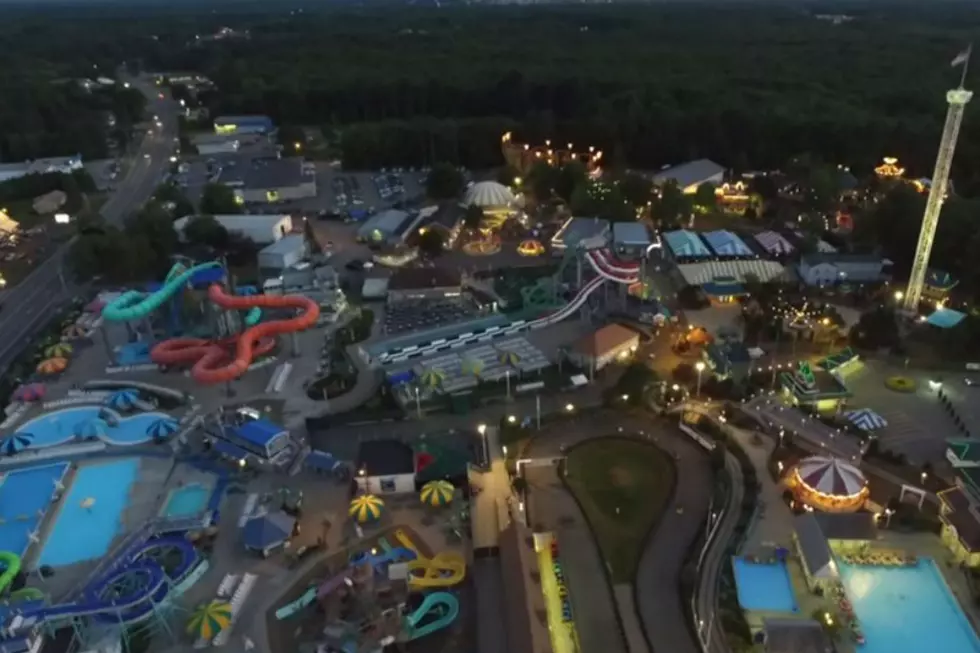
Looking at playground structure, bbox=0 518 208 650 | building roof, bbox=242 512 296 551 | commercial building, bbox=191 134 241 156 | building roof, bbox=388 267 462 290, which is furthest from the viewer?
commercial building, bbox=191 134 241 156

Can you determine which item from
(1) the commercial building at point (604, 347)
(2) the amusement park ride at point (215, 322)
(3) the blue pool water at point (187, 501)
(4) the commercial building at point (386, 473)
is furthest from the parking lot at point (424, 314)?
(3) the blue pool water at point (187, 501)

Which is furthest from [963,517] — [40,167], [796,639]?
[40,167]

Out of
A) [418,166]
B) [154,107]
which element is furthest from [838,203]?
[154,107]

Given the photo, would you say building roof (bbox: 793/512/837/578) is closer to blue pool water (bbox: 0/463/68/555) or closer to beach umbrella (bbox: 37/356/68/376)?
blue pool water (bbox: 0/463/68/555)

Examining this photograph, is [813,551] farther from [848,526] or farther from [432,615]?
[432,615]

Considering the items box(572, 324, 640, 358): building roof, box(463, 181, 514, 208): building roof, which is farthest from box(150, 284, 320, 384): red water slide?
box(463, 181, 514, 208): building roof

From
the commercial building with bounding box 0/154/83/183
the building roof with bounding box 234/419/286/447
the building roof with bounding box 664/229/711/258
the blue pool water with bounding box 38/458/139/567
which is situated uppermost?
the commercial building with bounding box 0/154/83/183

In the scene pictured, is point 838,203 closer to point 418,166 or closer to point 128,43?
point 418,166
